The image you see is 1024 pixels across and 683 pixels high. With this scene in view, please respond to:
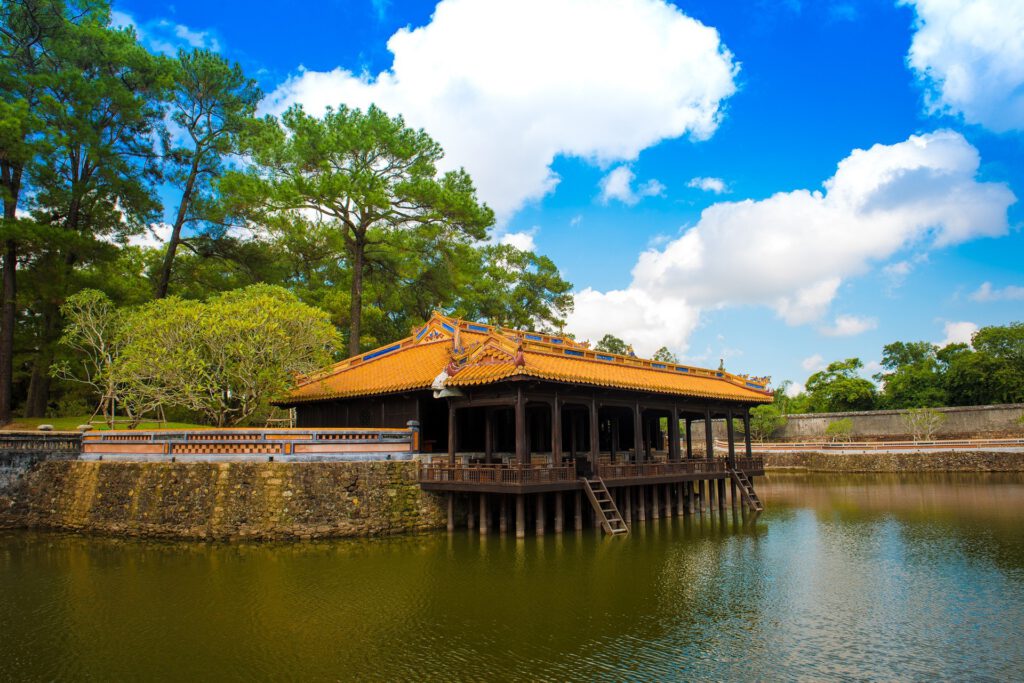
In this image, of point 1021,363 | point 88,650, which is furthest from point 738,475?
point 1021,363

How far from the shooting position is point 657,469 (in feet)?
72.8

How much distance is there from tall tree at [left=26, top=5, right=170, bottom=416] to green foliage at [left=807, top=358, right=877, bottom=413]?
57334mm

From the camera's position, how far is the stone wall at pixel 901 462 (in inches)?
1601

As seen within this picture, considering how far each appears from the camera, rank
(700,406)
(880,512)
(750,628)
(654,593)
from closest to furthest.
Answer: (750,628), (654,593), (880,512), (700,406)

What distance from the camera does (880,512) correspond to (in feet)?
80.7

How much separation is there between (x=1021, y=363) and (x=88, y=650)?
6271 cm

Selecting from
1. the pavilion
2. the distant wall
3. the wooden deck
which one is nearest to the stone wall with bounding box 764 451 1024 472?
the distant wall

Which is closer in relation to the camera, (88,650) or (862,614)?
(88,650)

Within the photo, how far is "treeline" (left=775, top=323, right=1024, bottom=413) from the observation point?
51.7 meters

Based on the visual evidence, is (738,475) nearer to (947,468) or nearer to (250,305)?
(250,305)

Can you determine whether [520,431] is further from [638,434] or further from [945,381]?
[945,381]

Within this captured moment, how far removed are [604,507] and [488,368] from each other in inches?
221

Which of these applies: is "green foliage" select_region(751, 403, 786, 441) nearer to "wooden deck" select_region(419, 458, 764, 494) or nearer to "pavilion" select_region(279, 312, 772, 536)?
"pavilion" select_region(279, 312, 772, 536)

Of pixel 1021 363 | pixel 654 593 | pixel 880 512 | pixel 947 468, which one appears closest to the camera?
pixel 654 593
